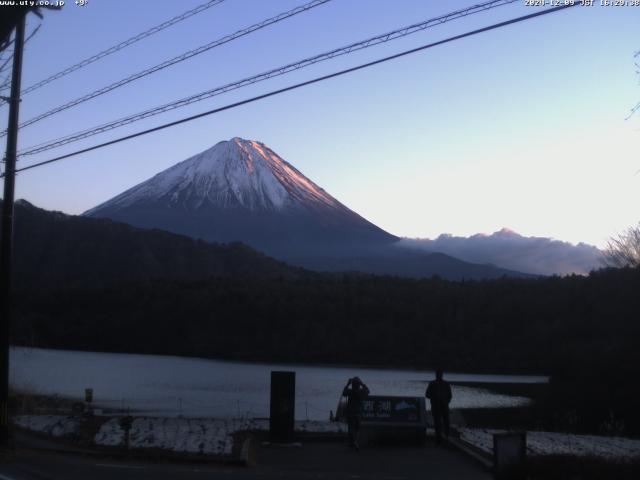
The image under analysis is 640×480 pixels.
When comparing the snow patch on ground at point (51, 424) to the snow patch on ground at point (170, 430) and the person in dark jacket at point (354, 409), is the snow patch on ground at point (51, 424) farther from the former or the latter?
A: the person in dark jacket at point (354, 409)

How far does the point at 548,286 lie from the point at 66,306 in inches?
2153

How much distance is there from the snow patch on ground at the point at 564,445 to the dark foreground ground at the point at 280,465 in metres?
1.00

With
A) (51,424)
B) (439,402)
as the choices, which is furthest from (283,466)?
(51,424)

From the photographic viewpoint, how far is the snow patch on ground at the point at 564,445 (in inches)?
591

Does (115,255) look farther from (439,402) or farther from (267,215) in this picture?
(439,402)

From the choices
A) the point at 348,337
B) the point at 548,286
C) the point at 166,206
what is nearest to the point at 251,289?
the point at 348,337

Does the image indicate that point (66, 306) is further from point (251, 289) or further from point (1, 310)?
point (1, 310)

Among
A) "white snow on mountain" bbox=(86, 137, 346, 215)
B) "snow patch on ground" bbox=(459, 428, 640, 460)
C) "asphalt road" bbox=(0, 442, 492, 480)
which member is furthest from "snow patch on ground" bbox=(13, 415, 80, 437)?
"white snow on mountain" bbox=(86, 137, 346, 215)

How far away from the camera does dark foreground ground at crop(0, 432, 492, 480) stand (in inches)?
531

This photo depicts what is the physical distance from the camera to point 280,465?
48.6 feet

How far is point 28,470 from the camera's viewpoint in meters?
13.6

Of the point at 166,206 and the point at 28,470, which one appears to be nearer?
the point at 28,470

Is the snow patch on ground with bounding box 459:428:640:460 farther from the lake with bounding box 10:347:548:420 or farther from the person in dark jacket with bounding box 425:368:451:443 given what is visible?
the lake with bounding box 10:347:548:420

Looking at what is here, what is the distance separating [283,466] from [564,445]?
18.6 feet
